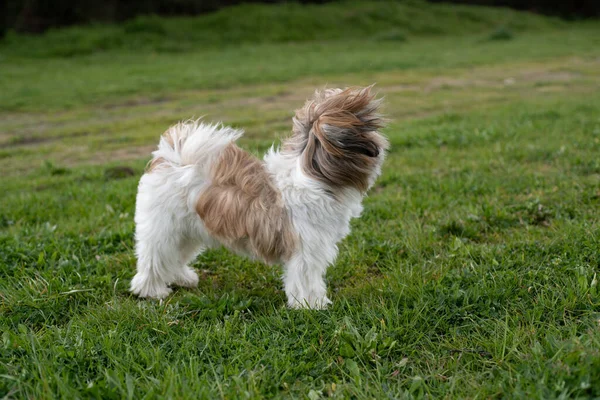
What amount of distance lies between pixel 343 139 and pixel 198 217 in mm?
1152

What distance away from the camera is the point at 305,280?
3633 millimetres

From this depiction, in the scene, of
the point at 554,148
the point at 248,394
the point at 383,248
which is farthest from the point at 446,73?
the point at 248,394

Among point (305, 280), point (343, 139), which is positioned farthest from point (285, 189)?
point (305, 280)

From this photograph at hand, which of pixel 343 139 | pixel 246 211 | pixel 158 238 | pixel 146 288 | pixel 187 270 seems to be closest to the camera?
pixel 343 139

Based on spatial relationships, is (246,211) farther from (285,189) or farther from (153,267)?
(153,267)

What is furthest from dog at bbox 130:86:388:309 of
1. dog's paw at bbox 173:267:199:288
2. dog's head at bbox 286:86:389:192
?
dog's paw at bbox 173:267:199:288

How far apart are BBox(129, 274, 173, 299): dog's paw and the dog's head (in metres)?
1.46

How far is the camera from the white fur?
359 cm

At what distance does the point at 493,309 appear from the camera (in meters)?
3.41

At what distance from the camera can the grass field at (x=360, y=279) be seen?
284cm

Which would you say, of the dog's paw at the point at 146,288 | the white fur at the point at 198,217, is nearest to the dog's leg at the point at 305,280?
the white fur at the point at 198,217

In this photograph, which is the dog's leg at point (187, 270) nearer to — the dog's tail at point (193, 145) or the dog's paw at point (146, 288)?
the dog's paw at point (146, 288)

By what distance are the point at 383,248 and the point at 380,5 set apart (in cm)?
2752

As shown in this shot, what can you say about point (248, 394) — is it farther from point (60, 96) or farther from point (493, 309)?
point (60, 96)
